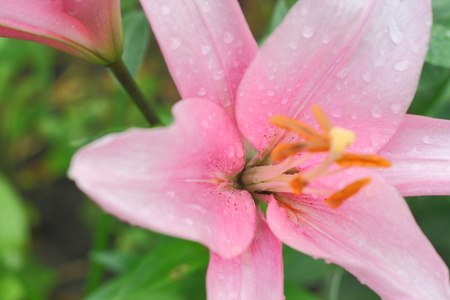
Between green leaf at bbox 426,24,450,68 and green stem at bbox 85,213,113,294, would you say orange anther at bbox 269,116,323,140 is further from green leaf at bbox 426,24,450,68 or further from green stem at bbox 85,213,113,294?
green stem at bbox 85,213,113,294

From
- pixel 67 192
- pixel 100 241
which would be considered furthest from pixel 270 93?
pixel 67 192

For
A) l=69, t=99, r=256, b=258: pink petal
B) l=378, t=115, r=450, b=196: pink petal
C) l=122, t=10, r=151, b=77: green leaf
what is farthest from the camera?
l=122, t=10, r=151, b=77: green leaf

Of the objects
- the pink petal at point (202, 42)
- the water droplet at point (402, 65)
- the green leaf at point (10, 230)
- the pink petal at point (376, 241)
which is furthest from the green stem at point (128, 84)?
the green leaf at point (10, 230)

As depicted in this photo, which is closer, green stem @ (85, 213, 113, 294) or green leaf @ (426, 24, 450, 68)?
green leaf @ (426, 24, 450, 68)

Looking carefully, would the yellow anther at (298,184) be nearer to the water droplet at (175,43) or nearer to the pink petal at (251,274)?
the pink petal at (251,274)

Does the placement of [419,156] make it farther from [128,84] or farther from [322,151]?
[128,84]

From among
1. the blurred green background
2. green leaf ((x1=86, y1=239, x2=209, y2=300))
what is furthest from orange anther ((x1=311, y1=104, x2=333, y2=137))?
the blurred green background
